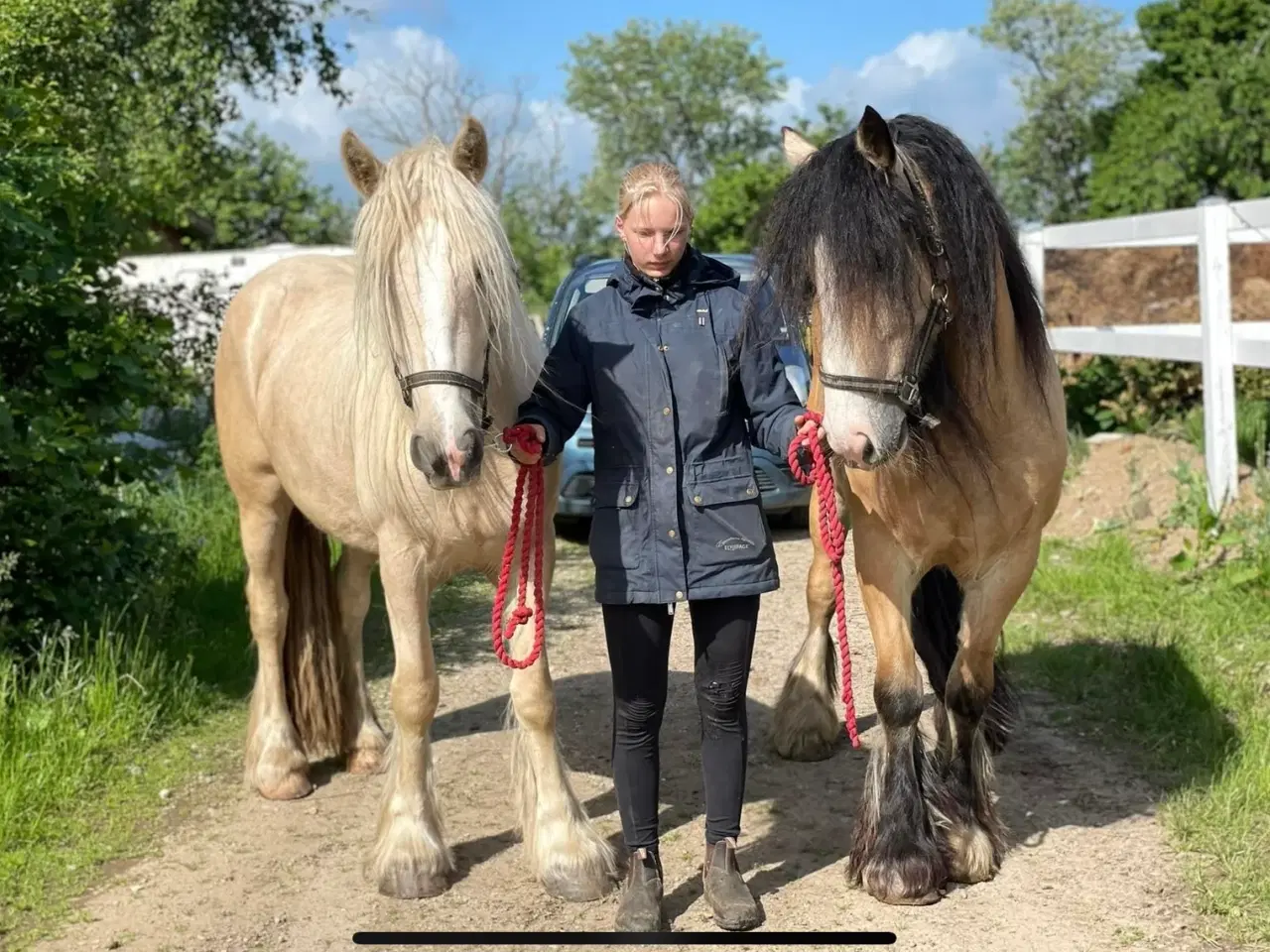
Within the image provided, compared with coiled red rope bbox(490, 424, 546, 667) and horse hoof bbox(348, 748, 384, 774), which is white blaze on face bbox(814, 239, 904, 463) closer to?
coiled red rope bbox(490, 424, 546, 667)

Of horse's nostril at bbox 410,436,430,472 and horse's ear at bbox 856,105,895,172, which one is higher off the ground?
horse's ear at bbox 856,105,895,172

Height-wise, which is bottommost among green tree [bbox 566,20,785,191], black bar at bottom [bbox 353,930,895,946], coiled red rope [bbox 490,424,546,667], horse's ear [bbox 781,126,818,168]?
black bar at bottom [bbox 353,930,895,946]

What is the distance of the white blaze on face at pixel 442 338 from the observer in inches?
116

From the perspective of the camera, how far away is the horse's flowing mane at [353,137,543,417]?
3035mm

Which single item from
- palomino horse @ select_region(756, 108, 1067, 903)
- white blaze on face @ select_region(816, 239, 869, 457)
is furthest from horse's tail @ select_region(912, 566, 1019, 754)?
white blaze on face @ select_region(816, 239, 869, 457)

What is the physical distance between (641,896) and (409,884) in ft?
2.38

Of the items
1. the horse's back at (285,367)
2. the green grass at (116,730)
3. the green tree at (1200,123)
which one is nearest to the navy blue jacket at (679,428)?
the horse's back at (285,367)

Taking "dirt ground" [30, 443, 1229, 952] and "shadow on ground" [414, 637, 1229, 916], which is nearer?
"dirt ground" [30, 443, 1229, 952]

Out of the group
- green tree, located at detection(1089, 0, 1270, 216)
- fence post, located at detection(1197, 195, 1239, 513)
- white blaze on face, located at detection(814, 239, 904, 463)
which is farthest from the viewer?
green tree, located at detection(1089, 0, 1270, 216)

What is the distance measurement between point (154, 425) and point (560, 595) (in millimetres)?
4491

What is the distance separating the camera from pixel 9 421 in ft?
15.2

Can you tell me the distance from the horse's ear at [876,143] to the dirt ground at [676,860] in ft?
6.40

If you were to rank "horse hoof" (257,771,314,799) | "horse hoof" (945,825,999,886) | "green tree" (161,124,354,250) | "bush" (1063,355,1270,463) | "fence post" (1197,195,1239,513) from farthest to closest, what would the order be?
1. "green tree" (161,124,354,250)
2. "bush" (1063,355,1270,463)
3. "fence post" (1197,195,1239,513)
4. "horse hoof" (257,771,314,799)
5. "horse hoof" (945,825,999,886)

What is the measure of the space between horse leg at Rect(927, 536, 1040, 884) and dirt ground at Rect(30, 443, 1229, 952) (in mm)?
100
